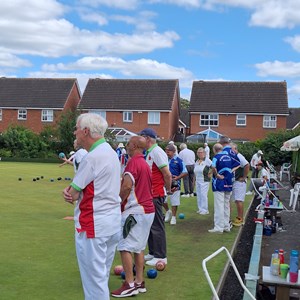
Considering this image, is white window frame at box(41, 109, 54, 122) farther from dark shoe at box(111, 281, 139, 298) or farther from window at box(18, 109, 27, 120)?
dark shoe at box(111, 281, 139, 298)

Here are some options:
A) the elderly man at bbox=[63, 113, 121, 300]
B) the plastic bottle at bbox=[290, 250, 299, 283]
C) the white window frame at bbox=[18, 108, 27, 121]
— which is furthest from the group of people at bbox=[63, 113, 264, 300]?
the white window frame at bbox=[18, 108, 27, 121]

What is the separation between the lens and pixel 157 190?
6.98 m

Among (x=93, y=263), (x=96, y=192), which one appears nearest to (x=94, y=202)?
(x=96, y=192)

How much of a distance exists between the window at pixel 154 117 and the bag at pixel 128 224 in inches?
1603

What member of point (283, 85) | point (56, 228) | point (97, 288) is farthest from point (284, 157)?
point (97, 288)

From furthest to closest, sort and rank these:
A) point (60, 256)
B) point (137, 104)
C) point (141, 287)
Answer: point (137, 104) → point (60, 256) → point (141, 287)

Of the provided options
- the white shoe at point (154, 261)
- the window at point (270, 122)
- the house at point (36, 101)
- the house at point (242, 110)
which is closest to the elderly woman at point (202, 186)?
the white shoe at point (154, 261)

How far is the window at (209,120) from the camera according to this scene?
1810 inches

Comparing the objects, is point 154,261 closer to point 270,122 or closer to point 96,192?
point 96,192

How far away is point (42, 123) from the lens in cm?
4953

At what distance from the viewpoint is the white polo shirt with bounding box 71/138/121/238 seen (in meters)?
4.03

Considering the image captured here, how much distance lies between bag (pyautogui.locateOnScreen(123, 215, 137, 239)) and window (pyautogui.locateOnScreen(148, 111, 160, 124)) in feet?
134

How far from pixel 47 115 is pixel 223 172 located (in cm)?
4190

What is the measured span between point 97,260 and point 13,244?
4.45m
